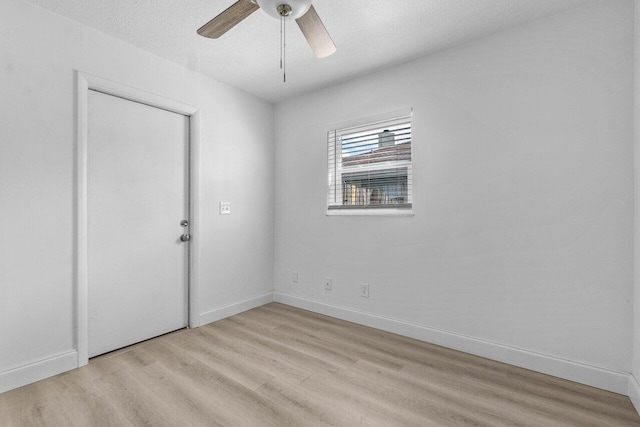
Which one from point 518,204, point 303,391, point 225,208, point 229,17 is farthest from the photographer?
point 225,208

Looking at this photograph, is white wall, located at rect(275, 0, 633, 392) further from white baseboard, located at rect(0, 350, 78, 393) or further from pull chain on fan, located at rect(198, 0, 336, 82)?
white baseboard, located at rect(0, 350, 78, 393)

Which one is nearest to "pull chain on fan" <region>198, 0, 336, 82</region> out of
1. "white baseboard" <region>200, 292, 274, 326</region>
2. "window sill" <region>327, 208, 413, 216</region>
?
"window sill" <region>327, 208, 413, 216</region>

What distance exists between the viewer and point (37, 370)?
196 cm

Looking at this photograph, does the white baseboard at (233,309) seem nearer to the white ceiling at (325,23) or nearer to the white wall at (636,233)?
the white ceiling at (325,23)

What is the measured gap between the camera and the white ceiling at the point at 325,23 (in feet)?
6.47

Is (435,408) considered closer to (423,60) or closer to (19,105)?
(423,60)

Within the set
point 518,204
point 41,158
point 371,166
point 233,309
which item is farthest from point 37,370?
point 518,204

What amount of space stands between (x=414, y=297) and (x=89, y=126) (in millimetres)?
2902

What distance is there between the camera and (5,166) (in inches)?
72.8

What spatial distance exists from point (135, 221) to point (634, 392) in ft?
11.6

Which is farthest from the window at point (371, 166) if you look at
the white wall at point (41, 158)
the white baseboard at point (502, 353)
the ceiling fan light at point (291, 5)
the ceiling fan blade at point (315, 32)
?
the white wall at point (41, 158)

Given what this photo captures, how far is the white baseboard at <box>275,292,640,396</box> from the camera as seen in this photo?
188cm

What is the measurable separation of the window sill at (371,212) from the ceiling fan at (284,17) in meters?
1.48

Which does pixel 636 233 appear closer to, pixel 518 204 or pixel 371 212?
pixel 518 204
